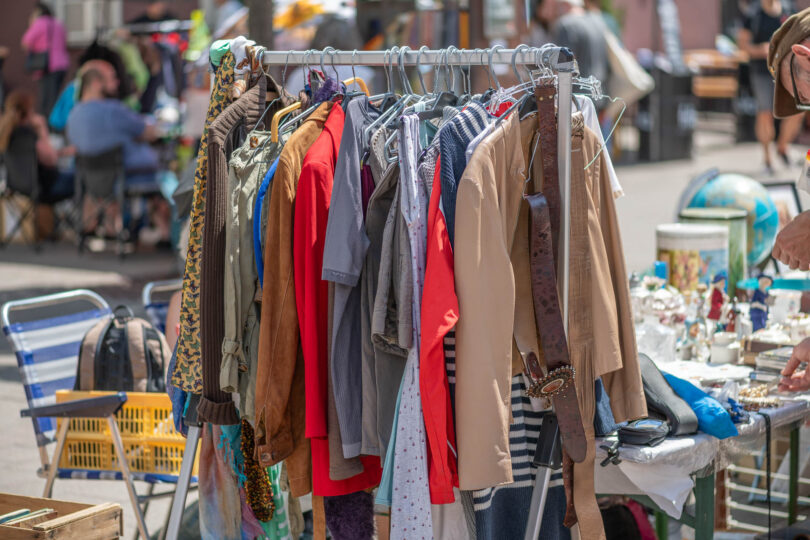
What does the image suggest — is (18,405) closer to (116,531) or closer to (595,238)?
(116,531)

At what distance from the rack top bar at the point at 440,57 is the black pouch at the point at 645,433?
3.56 feet

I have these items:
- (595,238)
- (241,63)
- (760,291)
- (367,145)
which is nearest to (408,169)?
(367,145)

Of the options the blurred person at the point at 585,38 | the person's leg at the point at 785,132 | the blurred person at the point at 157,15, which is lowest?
the person's leg at the point at 785,132

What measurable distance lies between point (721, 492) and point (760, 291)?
823 mm

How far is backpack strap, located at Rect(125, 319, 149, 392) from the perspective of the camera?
4188 millimetres

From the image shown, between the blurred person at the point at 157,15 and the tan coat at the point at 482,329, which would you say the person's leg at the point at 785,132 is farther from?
the tan coat at the point at 482,329

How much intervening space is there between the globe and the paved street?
2900 mm

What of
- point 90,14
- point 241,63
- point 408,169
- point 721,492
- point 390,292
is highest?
point 90,14

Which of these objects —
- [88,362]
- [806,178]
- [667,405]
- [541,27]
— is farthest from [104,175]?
[667,405]

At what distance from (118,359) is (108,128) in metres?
5.87

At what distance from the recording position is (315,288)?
3.05m

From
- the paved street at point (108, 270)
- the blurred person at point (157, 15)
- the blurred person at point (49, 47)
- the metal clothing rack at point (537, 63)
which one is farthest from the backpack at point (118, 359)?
the blurred person at point (49, 47)

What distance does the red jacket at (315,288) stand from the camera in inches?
119

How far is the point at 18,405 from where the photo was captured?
6.01 m
